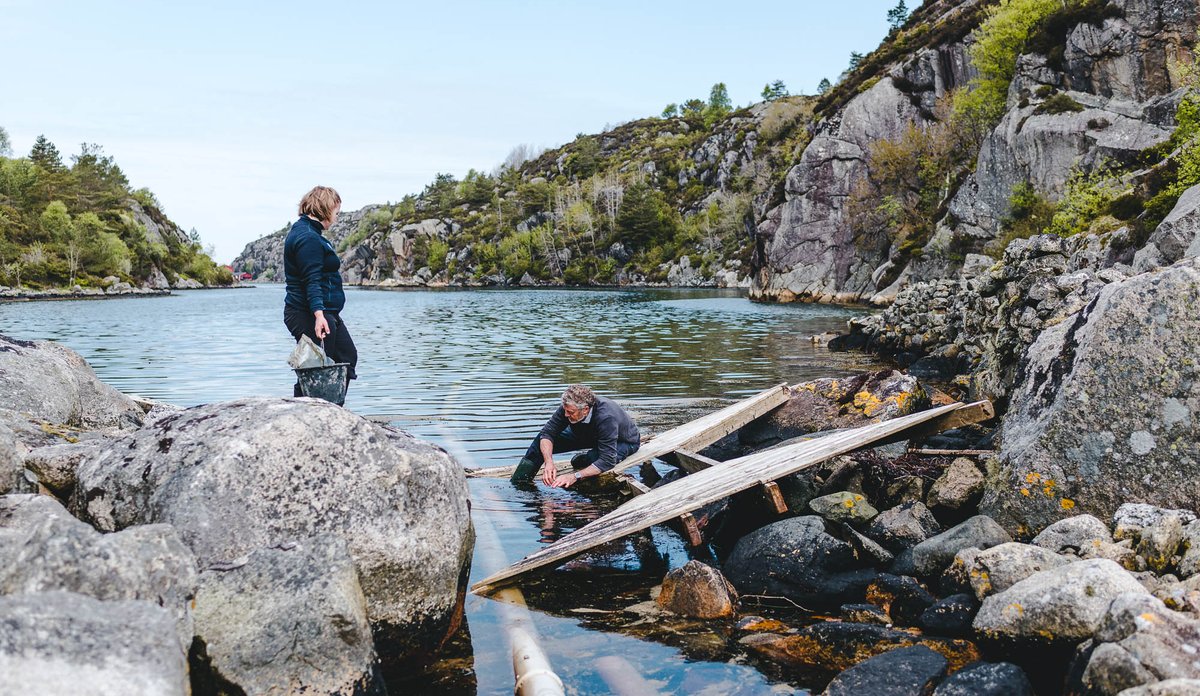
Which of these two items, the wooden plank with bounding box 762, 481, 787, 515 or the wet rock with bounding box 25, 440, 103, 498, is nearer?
the wet rock with bounding box 25, 440, 103, 498

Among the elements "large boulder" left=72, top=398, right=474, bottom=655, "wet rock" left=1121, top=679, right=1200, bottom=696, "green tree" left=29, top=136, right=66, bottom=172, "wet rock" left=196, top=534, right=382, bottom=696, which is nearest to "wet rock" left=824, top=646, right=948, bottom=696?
"wet rock" left=1121, top=679, right=1200, bottom=696

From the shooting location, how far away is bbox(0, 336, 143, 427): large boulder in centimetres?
A: 941

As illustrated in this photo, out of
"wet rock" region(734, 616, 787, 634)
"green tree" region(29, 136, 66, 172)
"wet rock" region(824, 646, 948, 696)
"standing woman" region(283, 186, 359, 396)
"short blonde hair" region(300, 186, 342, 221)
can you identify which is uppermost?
"green tree" region(29, 136, 66, 172)

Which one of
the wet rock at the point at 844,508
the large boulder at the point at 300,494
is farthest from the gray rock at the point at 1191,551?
the large boulder at the point at 300,494

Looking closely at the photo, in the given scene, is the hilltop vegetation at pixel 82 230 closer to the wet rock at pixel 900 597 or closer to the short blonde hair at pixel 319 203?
the short blonde hair at pixel 319 203

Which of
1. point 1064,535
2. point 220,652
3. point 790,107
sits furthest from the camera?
point 790,107

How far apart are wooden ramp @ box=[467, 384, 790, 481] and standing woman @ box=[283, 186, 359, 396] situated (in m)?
3.72

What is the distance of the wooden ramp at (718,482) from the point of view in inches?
292

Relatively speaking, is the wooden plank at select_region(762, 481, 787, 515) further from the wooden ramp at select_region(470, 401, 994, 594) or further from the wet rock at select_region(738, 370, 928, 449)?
the wet rock at select_region(738, 370, 928, 449)

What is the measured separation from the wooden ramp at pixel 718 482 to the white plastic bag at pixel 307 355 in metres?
3.15

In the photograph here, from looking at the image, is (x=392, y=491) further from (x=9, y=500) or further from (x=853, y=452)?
(x=853, y=452)

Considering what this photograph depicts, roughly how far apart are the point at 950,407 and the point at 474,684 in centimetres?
650

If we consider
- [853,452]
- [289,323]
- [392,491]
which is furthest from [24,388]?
[853,452]

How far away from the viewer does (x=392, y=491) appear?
5934mm
